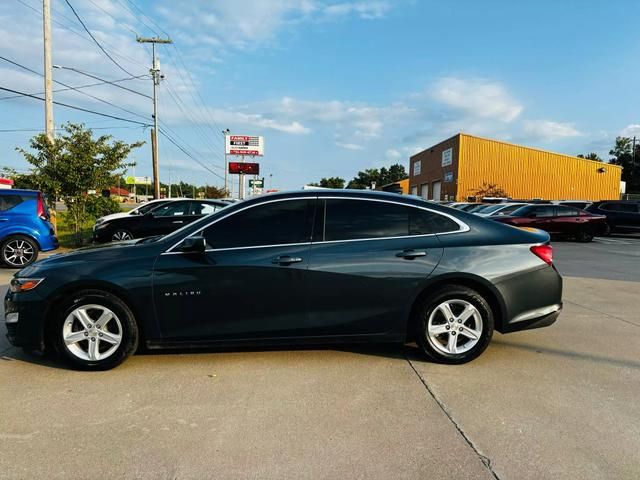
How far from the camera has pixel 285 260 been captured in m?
4.15

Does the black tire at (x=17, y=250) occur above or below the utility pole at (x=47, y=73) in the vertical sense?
below

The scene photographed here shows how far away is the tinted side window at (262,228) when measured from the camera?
14.0 ft

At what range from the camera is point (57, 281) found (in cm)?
407

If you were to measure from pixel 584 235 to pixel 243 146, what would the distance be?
36.9 meters

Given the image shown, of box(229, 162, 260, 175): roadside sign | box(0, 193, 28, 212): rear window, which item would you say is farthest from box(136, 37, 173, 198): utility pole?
box(0, 193, 28, 212): rear window

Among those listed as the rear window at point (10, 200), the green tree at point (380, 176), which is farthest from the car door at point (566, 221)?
the green tree at point (380, 176)

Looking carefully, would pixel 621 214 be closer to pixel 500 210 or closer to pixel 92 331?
pixel 500 210

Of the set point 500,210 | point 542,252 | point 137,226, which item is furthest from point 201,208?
point 500,210

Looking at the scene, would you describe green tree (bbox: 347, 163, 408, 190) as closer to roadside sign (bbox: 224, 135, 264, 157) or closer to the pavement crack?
roadside sign (bbox: 224, 135, 264, 157)

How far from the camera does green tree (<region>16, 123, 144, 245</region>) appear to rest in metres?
13.4

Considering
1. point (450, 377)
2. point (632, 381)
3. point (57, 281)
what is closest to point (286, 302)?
point (450, 377)

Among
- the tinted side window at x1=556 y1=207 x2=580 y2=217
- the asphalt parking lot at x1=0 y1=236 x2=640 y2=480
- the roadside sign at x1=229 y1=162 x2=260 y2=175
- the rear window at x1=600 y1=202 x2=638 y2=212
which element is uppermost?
the roadside sign at x1=229 y1=162 x2=260 y2=175

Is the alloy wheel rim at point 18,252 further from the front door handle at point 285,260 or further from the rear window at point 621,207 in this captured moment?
the rear window at point 621,207

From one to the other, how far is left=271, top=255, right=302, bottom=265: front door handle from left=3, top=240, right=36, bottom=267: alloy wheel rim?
8338 millimetres
